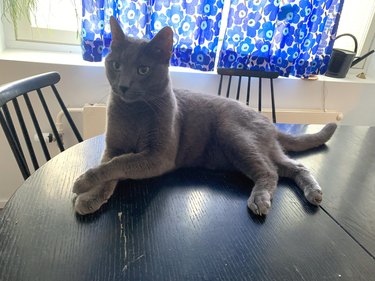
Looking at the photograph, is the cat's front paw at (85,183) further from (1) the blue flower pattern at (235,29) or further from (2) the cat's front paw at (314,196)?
(1) the blue flower pattern at (235,29)

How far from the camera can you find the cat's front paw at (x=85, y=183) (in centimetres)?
81

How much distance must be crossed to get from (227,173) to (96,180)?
410mm

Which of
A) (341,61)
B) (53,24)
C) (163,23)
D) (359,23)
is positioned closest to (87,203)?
(163,23)

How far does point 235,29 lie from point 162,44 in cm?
99

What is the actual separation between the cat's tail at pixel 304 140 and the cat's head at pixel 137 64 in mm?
521

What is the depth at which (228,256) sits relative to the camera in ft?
2.13

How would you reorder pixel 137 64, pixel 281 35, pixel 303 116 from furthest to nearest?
pixel 303 116
pixel 281 35
pixel 137 64

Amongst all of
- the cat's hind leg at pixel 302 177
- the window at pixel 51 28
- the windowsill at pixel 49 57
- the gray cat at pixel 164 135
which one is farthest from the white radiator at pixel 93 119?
the cat's hind leg at pixel 302 177

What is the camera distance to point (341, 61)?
6.77 feet

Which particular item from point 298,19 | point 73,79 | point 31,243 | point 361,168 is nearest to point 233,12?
point 298,19

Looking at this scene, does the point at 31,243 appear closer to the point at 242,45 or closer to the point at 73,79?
the point at 73,79

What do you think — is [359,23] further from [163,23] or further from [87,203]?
[87,203]

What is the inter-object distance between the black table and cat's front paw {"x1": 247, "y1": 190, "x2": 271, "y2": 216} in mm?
21

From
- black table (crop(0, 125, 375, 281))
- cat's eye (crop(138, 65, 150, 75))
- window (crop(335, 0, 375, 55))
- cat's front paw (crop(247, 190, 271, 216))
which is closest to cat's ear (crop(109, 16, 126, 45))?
cat's eye (crop(138, 65, 150, 75))
